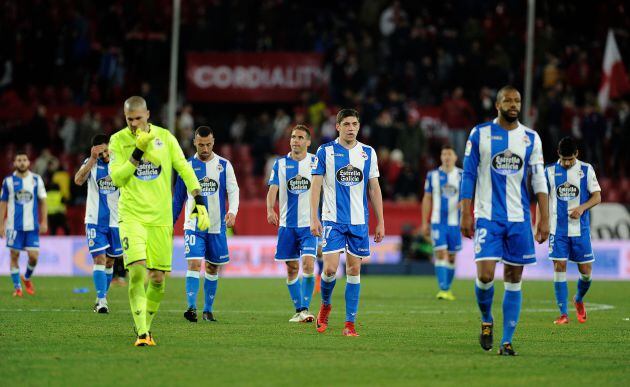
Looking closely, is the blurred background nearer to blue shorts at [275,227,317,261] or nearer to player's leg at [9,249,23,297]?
player's leg at [9,249,23,297]

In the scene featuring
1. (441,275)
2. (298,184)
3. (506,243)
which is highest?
(298,184)

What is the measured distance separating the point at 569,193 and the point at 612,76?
51.7 feet

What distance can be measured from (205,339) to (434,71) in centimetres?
2020

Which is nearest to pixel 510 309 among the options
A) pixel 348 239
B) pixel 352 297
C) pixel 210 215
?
pixel 352 297

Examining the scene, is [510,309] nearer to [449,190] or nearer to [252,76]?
[449,190]

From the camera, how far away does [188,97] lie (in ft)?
105

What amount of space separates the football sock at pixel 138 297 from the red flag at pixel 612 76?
21.6 metres

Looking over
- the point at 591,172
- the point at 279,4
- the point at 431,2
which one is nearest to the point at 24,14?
the point at 279,4

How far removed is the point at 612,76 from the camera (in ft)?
96.8

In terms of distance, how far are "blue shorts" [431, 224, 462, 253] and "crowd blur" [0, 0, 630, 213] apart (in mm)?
7649

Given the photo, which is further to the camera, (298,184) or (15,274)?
(15,274)

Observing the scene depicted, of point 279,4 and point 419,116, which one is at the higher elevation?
point 279,4

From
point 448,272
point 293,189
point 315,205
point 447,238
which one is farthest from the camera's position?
point 447,238

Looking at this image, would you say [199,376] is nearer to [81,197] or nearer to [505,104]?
[505,104]
